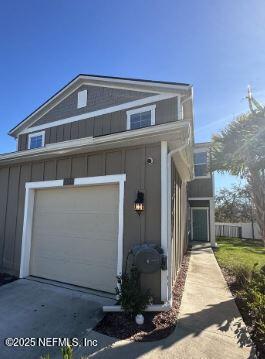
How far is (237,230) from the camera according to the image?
826 inches

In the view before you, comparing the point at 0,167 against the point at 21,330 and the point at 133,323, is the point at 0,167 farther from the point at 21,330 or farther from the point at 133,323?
the point at 133,323

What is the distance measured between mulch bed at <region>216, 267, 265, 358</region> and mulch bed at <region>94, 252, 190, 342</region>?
48.8 inches

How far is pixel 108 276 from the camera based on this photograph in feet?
18.1

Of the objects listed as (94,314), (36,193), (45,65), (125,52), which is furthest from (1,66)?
(94,314)

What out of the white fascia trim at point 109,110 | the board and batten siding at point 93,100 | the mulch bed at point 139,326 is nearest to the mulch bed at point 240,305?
the mulch bed at point 139,326

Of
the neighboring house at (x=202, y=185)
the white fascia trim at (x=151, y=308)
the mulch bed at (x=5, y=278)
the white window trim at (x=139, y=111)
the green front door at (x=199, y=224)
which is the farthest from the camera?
the green front door at (x=199, y=224)

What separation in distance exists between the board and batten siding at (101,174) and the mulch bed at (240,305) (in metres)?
1.65

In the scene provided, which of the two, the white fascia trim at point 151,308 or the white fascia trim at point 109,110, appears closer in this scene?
the white fascia trim at point 151,308

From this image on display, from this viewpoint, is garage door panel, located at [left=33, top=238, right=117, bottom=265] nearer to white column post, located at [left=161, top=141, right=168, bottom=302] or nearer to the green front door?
white column post, located at [left=161, top=141, right=168, bottom=302]

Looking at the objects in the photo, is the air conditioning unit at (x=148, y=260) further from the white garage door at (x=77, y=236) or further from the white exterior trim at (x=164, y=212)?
the white garage door at (x=77, y=236)

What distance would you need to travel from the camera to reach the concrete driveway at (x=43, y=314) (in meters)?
3.50

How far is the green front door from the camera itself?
16.9m

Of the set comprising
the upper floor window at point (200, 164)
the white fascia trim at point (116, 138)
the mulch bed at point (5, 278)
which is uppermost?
the upper floor window at point (200, 164)

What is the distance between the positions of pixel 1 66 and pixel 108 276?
334 inches
